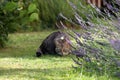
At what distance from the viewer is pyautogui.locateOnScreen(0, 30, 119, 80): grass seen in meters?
6.68

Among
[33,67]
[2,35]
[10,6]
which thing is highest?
[10,6]

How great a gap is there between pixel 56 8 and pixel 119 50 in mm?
9185

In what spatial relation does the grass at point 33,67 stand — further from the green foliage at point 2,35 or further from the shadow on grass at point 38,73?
the green foliage at point 2,35

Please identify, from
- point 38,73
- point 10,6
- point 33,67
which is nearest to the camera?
point 38,73

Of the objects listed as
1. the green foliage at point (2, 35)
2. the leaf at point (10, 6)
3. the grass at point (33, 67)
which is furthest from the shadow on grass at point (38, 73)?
the green foliage at point (2, 35)

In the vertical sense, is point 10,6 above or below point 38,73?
above

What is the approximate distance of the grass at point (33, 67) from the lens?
6.68 metres

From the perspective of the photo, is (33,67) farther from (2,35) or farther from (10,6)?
(2,35)

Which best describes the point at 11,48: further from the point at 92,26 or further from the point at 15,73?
the point at 92,26

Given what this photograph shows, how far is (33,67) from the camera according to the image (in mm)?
7809

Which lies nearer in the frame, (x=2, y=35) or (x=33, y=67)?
(x=33, y=67)

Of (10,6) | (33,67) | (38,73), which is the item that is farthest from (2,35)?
(38,73)

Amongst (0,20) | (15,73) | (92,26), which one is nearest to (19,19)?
(0,20)

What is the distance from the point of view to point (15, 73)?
7281mm
